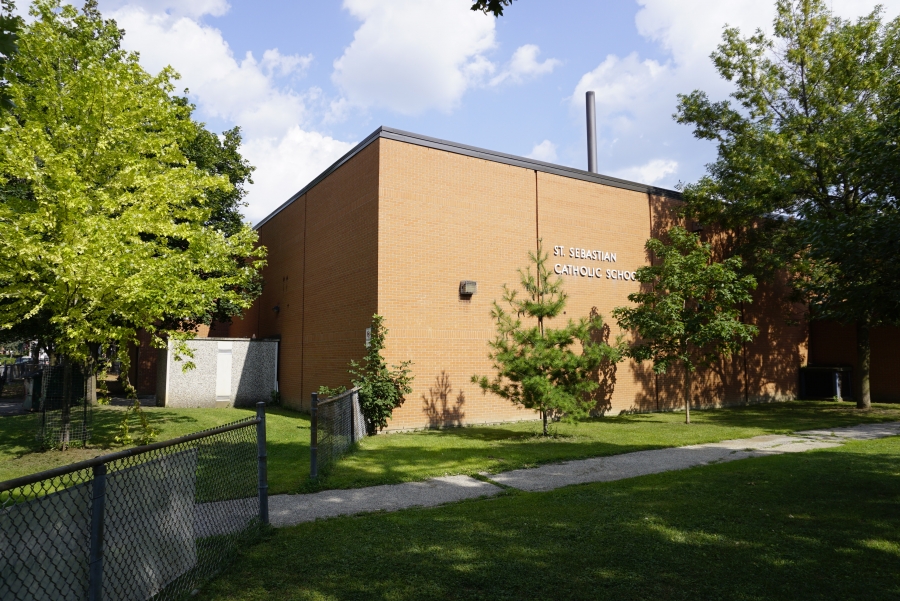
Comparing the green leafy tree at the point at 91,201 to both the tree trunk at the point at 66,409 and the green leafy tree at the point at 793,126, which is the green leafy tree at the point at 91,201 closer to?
the tree trunk at the point at 66,409

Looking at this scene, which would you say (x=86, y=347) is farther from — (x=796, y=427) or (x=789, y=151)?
(x=789, y=151)

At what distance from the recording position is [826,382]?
24047 millimetres

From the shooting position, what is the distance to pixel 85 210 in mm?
10750

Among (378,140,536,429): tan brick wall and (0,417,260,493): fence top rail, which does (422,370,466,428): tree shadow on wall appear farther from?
(0,417,260,493): fence top rail

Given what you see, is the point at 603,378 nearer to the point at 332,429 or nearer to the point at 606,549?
the point at 332,429

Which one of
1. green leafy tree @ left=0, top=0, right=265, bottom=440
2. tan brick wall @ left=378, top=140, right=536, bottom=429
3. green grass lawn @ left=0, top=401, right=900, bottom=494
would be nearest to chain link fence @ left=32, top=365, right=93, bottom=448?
green grass lawn @ left=0, top=401, right=900, bottom=494

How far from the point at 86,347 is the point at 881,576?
12.6 metres

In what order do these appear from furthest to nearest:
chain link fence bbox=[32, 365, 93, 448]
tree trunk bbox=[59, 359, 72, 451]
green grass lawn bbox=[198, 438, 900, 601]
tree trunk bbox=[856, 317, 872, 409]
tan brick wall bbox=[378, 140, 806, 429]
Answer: tree trunk bbox=[856, 317, 872, 409] → tan brick wall bbox=[378, 140, 806, 429] → chain link fence bbox=[32, 365, 93, 448] → tree trunk bbox=[59, 359, 72, 451] → green grass lawn bbox=[198, 438, 900, 601]

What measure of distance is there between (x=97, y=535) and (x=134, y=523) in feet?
1.68

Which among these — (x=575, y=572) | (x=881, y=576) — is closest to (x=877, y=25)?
(x=881, y=576)

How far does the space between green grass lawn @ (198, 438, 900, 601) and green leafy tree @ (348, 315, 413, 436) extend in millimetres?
6465

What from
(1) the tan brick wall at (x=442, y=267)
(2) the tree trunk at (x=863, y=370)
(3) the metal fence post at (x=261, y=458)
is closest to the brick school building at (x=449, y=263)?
(1) the tan brick wall at (x=442, y=267)

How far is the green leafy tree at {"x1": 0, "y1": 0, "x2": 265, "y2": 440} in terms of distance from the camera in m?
10.2

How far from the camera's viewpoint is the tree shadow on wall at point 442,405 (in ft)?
49.0
